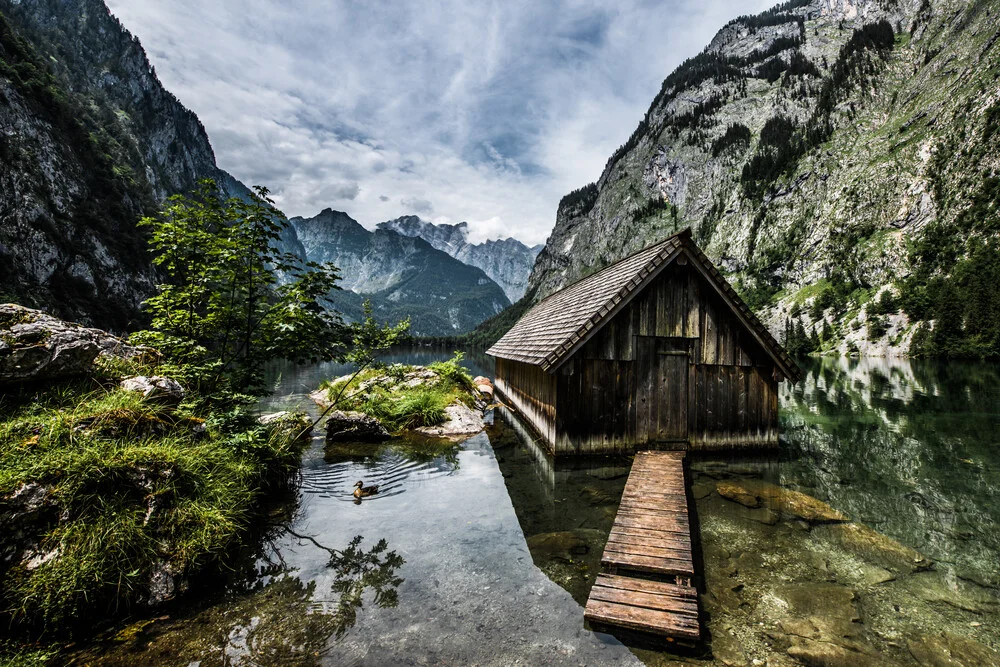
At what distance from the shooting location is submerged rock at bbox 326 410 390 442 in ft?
49.0

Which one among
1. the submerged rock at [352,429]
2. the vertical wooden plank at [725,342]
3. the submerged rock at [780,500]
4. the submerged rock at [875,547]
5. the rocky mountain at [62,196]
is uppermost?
the rocky mountain at [62,196]

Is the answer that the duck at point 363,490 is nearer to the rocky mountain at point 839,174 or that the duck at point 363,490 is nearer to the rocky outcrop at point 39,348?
the rocky outcrop at point 39,348

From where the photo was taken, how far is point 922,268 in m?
82.1

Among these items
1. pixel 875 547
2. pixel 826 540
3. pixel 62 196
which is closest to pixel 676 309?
pixel 826 540

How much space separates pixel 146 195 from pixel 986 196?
172 meters

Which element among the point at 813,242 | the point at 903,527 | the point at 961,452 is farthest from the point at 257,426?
the point at 813,242

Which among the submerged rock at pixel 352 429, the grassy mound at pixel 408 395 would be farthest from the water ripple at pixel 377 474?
the grassy mound at pixel 408 395

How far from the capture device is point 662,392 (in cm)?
1205

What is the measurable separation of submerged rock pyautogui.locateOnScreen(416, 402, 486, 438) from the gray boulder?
9416 millimetres

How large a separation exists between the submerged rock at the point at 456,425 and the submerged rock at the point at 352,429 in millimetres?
1741

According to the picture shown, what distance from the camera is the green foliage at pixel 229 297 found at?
25.2 feet

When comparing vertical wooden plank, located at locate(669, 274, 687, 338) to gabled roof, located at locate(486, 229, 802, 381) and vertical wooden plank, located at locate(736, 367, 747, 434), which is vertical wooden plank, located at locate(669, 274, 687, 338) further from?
vertical wooden plank, located at locate(736, 367, 747, 434)

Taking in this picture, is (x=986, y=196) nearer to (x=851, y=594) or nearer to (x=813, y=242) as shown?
(x=813, y=242)

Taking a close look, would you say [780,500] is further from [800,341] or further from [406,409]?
[800,341]
